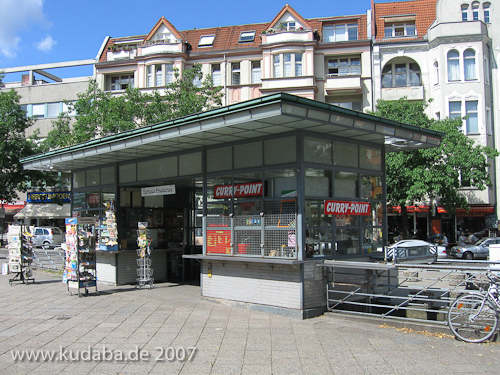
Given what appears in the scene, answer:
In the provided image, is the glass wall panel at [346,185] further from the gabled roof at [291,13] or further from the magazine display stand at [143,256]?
the gabled roof at [291,13]

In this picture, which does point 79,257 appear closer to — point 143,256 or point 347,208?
point 143,256

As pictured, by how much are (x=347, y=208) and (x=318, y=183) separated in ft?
3.24

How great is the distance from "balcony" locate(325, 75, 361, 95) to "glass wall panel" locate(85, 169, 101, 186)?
2186 centimetres

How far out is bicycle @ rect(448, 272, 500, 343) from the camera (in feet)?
23.6

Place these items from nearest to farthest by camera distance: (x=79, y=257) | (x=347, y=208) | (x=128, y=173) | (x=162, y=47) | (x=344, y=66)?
1. (x=347, y=208)
2. (x=79, y=257)
3. (x=128, y=173)
4. (x=344, y=66)
5. (x=162, y=47)

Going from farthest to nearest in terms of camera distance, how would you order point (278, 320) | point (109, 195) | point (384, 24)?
point (384, 24)
point (109, 195)
point (278, 320)

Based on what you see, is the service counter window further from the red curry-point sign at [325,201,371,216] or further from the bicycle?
the bicycle

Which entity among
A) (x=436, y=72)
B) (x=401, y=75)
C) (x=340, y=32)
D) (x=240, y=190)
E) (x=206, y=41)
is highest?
(x=206, y=41)

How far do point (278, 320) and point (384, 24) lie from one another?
3227cm

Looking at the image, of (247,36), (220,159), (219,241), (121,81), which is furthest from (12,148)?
(219,241)

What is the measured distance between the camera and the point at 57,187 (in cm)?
4081

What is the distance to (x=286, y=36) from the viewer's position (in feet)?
110

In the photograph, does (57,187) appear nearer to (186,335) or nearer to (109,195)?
Answer: (109,195)

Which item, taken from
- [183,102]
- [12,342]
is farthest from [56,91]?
[12,342]
